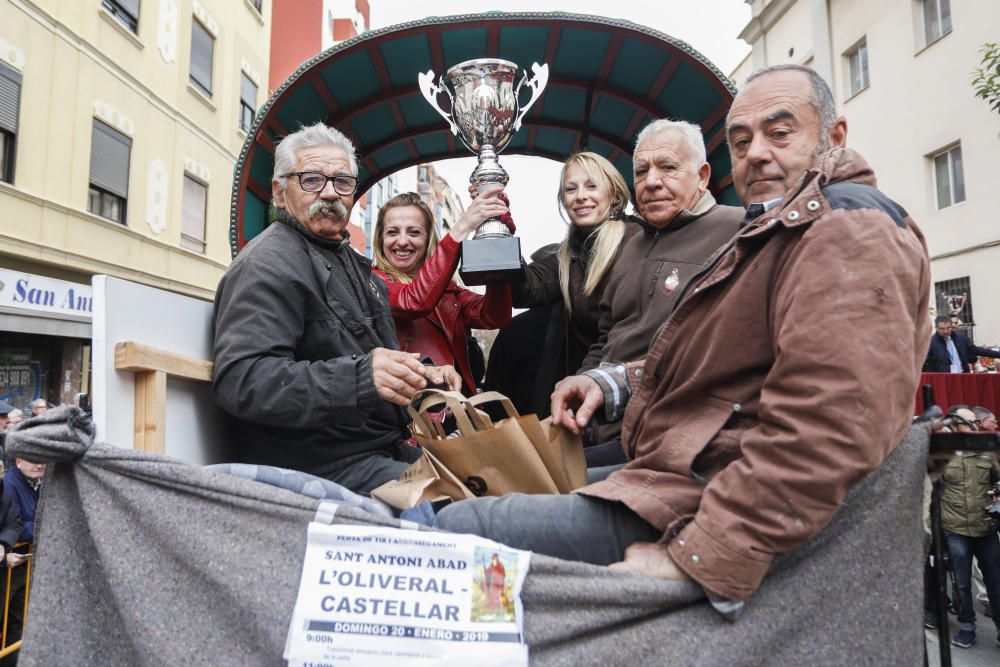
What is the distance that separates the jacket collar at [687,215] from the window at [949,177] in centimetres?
1444

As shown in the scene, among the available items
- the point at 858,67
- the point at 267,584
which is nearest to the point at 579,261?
the point at 267,584

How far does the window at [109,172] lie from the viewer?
11.8 metres

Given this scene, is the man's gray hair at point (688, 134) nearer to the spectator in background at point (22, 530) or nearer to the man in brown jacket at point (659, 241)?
the man in brown jacket at point (659, 241)

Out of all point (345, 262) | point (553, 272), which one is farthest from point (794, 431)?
point (553, 272)

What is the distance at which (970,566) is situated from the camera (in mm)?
6082

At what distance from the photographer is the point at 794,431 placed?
1.30m

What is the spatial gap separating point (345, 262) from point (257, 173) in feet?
6.05

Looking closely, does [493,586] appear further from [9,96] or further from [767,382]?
[9,96]

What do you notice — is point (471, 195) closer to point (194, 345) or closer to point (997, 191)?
point (194, 345)

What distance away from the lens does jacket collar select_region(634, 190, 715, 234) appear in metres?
2.87

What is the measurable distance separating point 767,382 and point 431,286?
2.43 meters

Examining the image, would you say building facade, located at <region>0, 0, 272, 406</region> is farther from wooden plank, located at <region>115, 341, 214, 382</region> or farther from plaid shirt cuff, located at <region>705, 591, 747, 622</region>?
plaid shirt cuff, located at <region>705, 591, 747, 622</region>

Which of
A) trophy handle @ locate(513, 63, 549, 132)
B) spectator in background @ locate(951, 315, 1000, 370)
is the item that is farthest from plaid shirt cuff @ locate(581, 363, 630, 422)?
spectator in background @ locate(951, 315, 1000, 370)

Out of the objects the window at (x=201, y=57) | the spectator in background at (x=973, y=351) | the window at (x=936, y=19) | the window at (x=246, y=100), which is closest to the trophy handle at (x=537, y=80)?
the spectator in background at (x=973, y=351)
